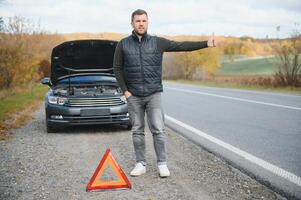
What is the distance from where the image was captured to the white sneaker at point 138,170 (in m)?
5.08

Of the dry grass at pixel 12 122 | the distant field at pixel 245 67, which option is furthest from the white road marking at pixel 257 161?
the distant field at pixel 245 67

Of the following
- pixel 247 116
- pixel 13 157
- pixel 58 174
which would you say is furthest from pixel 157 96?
pixel 247 116

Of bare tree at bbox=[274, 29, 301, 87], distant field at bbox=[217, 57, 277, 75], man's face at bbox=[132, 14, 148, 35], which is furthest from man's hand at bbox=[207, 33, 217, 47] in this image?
distant field at bbox=[217, 57, 277, 75]

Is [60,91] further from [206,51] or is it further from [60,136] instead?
[206,51]

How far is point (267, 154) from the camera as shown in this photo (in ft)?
20.4

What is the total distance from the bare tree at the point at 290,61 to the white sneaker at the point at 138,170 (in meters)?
20.7

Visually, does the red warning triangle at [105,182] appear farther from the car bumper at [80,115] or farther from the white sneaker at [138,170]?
the car bumper at [80,115]

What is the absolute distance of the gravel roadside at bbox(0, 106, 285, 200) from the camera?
4328mm

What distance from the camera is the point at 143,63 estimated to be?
5.04 metres

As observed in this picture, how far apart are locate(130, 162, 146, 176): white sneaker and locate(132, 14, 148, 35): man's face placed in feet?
5.54

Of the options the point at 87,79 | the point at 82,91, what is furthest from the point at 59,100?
the point at 87,79

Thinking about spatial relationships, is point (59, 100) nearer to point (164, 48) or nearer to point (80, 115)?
point (80, 115)

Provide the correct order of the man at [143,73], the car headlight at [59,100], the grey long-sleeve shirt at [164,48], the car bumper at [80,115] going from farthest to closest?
the car headlight at [59,100] → the car bumper at [80,115] → the grey long-sleeve shirt at [164,48] → the man at [143,73]

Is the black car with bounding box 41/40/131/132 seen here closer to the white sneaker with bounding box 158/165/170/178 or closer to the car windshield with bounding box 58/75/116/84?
the car windshield with bounding box 58/75/116/84
